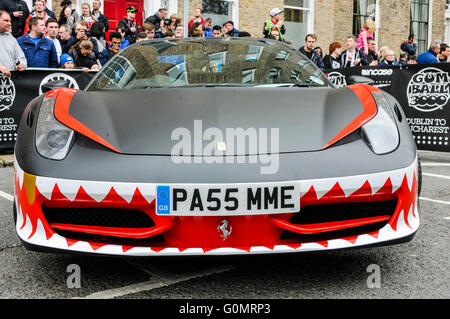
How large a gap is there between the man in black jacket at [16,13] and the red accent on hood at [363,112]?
7707mm

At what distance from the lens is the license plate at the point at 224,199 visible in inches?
86.4

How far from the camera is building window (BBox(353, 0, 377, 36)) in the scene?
17.6 m

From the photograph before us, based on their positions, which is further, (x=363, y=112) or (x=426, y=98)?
(x=426, y=98)

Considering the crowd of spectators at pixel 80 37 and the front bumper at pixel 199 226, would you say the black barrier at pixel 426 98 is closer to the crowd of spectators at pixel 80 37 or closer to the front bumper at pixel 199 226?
the crowd of spectators at pixel 80 37

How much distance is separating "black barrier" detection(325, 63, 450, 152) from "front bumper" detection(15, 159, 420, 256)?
5.81 m

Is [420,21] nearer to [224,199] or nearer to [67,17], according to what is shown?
[67,17]

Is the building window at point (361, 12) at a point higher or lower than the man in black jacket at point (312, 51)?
higher

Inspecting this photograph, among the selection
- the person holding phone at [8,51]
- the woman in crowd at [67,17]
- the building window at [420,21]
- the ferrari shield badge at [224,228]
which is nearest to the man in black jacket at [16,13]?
the woman in crowd at [67,17]

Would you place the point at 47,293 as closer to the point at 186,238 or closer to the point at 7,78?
the point at 186,238

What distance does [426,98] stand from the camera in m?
7.89

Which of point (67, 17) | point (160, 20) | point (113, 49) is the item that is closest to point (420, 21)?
point (160, 20)

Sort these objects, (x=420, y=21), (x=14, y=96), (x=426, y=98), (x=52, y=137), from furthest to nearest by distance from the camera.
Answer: (x=420, y=21) < (x=426, y=98) < (x=14, y=96) < (x=52, y=137)

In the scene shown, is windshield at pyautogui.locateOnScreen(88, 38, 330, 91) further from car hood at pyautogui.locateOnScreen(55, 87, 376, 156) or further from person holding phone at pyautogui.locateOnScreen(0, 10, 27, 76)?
person holding phone at pyautogui.locateOnScreen(0, 10, 27, 76)

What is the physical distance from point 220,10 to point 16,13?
665 centimetres
